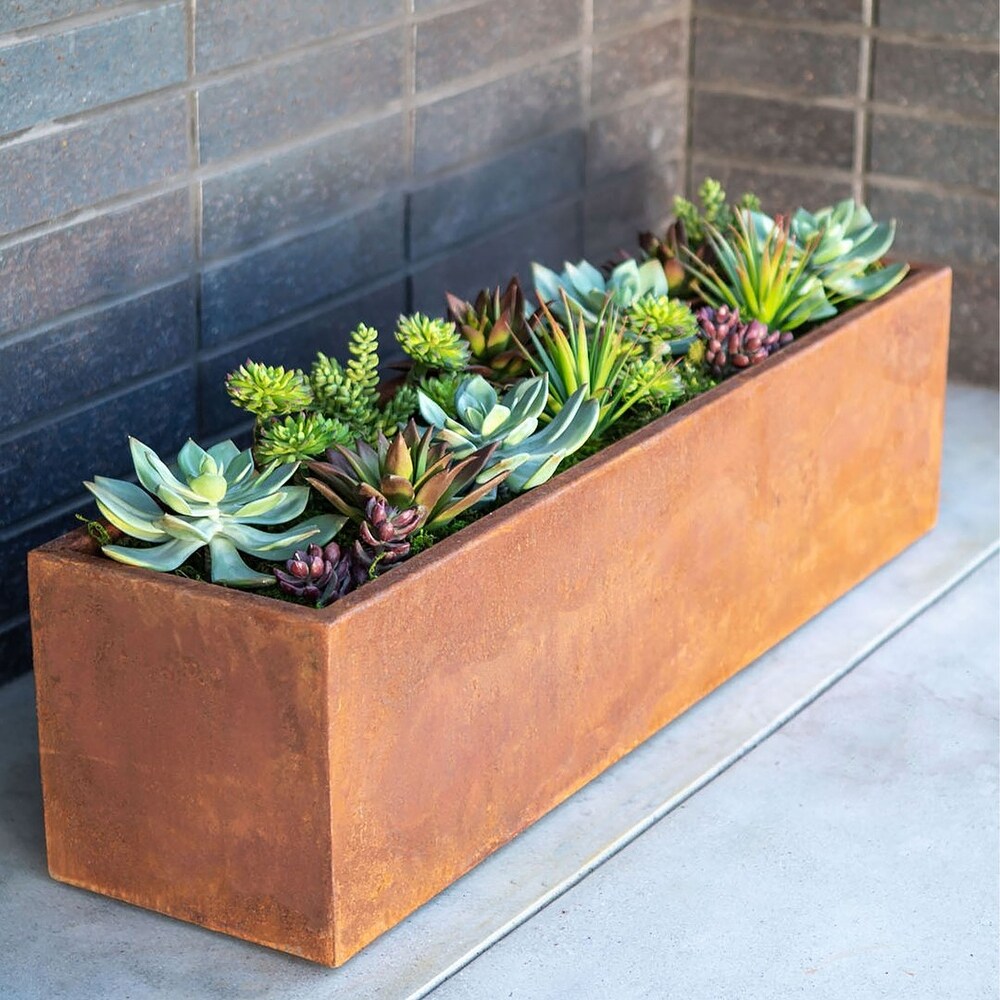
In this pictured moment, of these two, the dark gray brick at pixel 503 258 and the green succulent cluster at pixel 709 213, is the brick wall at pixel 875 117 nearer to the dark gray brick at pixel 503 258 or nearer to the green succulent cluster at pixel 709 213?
the dark gray brick at pixel 503 258

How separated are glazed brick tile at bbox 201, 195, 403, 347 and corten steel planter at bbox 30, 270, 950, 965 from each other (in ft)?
2.58

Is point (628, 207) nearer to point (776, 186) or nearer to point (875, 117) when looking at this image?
point (776, 186)

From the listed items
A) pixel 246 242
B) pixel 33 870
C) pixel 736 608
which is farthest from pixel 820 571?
pixel 33 870

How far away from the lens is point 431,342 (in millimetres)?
2365

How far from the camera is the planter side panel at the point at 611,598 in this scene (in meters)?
2.00

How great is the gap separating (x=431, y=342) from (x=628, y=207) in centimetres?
142

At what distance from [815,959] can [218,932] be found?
663mm

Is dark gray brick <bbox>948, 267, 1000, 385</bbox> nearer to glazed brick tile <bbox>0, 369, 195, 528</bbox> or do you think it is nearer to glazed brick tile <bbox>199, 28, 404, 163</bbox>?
glazed brick tile <bbox>199, 28, 404, 163</bbox>

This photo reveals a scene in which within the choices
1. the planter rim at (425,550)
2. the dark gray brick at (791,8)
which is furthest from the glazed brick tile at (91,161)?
the dark gray brick at (791,8)

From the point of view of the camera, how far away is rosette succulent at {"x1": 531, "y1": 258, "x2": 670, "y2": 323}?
8.52 ft

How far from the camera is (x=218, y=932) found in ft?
6.89

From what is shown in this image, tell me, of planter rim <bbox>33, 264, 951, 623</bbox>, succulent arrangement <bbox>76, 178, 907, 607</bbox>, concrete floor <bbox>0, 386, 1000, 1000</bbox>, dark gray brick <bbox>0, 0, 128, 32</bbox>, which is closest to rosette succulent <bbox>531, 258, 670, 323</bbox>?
succulent arrangement <bbox>76, 178, 907, 607</bbox>

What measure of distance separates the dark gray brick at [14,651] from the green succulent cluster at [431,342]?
2.37ft

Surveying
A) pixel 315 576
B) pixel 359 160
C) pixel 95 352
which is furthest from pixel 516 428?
pixel 359 160
